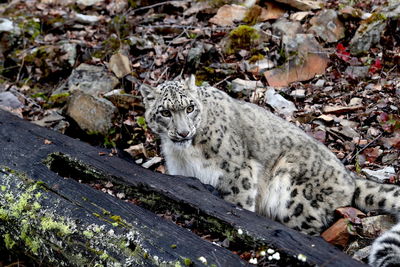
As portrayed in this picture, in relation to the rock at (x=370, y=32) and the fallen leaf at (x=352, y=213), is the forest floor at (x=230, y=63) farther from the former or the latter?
the fallen leaf at (x=352, y=213)

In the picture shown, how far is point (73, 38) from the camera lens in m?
11.2

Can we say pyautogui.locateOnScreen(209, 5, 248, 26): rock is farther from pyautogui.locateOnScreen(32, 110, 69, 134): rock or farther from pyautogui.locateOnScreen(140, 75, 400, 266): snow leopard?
pyautogui.locateOnScreen(140, 75, 400, 266): snow leopard

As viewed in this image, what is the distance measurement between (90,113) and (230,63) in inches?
116

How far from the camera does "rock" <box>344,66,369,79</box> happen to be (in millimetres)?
8484

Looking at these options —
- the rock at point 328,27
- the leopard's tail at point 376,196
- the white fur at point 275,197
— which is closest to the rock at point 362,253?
the leopard's tail at point 376,196

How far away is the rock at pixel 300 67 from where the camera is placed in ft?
28.6

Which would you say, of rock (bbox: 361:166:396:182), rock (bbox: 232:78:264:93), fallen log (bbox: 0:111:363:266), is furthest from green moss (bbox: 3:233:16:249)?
rock (bbox: 232:78:264:93)

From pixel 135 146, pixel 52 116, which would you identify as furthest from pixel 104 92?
pixel 135 146

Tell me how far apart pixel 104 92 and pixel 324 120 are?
13.2ft

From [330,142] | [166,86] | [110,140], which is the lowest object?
[110,140]

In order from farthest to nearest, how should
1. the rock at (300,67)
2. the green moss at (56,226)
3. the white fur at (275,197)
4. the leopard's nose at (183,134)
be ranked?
the rock at (300,67) < the white fur at (275,197) < the leopard's nose at (183,134) < the green moss at (56,226)

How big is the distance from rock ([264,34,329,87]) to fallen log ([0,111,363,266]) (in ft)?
14.0

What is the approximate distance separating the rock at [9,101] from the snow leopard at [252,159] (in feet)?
12.3

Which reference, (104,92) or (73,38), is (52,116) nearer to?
(104,92)
